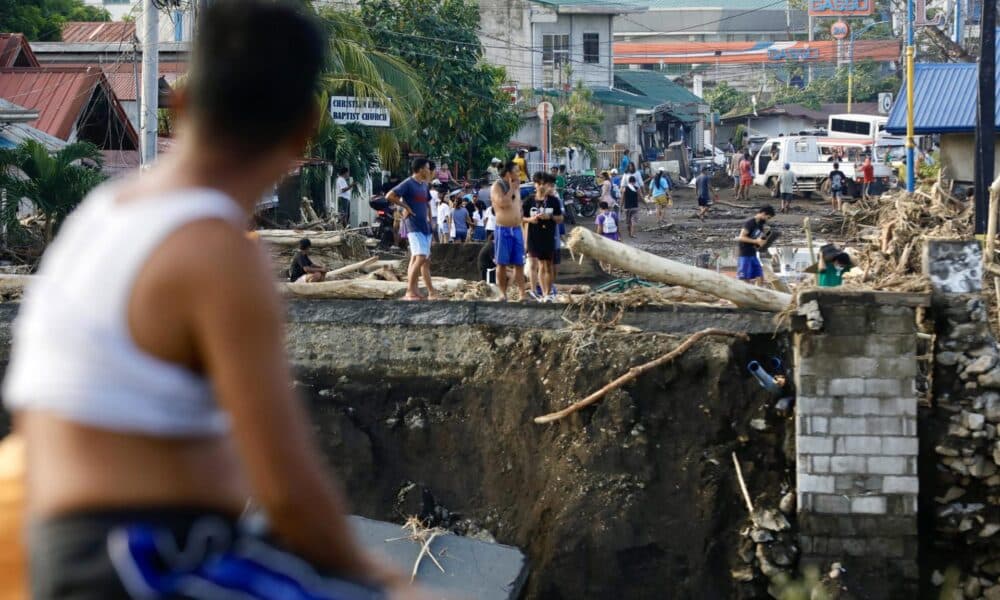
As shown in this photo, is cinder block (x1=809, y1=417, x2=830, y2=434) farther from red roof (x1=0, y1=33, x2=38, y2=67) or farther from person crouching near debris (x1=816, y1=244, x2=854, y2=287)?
red roof (x1=0, y1=33, x2=38, y2=67)

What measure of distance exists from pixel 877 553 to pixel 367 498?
415cm

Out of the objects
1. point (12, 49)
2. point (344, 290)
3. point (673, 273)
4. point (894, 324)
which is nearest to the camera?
point (894, 324)

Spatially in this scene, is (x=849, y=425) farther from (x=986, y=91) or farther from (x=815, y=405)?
(x=986, y=91)

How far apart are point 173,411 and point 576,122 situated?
38783 millimetres

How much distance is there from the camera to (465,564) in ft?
18.7

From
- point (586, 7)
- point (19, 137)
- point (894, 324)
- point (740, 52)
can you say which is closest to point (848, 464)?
point (894, 324)

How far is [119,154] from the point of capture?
68.9 ft

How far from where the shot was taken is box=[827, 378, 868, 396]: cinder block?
9680mm

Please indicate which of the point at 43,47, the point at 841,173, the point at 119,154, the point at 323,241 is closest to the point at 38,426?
the point at 323,241

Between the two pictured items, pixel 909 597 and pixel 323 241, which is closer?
pixel 909 597

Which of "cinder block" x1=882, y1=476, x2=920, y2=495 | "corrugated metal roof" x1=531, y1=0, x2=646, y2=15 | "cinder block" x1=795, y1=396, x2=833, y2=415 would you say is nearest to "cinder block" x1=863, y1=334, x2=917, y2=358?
"cinder block" x1=795, y1=396, x2=833, y2=415

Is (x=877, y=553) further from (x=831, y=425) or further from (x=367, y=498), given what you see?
(x=367, y=498)

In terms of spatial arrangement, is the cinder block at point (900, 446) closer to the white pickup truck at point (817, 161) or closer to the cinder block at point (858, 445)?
the cinder block at point (858, 445)

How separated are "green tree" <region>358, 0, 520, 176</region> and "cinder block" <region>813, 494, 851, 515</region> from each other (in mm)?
18792
